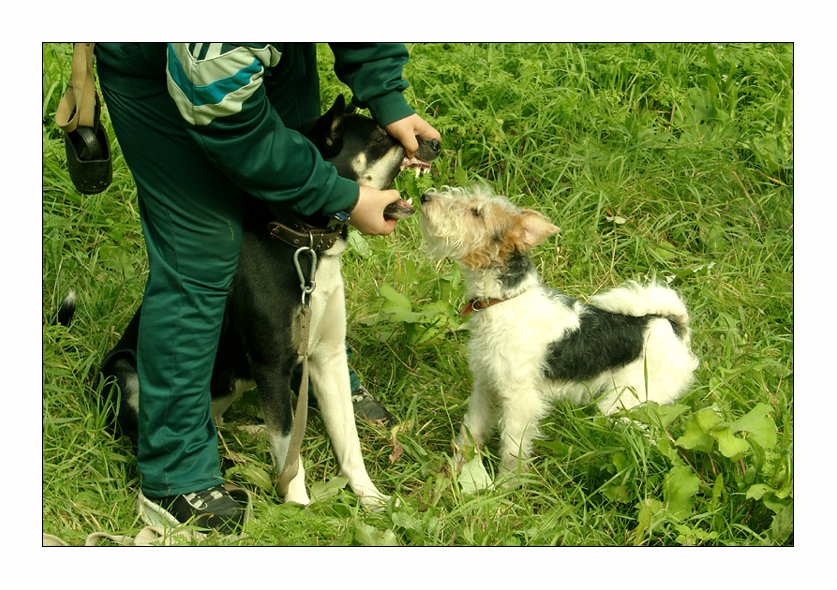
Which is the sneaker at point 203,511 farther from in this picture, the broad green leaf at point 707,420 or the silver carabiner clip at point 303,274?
the broad green leaf at point 707,420

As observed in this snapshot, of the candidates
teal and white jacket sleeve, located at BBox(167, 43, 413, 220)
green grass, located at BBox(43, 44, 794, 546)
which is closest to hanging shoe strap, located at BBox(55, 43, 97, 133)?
teal and white jacket sleeve, located at BBox(167, 43, 413, 220)

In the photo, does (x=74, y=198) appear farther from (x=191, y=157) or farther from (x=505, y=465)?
(x=505, y=465)

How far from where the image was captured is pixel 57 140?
4.89 metres

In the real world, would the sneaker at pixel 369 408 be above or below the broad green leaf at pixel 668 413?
below

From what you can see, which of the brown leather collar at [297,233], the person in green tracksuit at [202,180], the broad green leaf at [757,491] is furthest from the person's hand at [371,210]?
the broad green leaf at [757,491]

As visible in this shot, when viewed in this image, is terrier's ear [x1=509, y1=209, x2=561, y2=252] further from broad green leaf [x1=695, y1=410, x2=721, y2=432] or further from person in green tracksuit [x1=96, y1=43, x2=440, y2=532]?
broad green leaf [x1=695, y1=410, x2=721, y2=432]

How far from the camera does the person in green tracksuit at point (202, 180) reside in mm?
2357

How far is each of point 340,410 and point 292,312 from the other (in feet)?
1.94

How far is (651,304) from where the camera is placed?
339cm

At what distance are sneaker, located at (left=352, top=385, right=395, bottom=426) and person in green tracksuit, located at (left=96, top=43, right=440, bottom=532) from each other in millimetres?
858

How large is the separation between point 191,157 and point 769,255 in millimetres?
3601

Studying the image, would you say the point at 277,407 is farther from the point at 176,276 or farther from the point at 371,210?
the point at 371,210

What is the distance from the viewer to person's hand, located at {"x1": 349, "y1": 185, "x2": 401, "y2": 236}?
9.07 ft

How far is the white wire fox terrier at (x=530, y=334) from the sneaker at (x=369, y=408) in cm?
50
